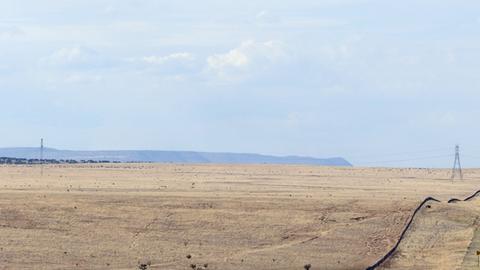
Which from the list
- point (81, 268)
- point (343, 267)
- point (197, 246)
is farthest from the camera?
point (197, 246)

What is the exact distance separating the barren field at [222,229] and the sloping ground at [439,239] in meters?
0.06

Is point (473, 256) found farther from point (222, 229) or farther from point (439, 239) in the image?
point (222, 229)

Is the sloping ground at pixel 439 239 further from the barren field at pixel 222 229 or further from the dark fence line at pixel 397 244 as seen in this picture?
the dark fence line at pixel 397 244

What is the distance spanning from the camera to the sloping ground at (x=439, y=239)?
2037 inches

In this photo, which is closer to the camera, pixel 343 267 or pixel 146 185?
pixel 343 267

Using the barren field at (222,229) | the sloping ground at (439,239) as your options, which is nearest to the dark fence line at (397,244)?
the sloping ground at (439,239)

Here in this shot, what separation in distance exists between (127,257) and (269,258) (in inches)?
245

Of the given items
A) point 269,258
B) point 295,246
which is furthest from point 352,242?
point 269,258

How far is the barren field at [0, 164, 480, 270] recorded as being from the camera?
5025 cm

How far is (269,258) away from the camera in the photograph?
5100cm

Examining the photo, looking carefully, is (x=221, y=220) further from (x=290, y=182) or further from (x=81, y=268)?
(x=290, y=182)

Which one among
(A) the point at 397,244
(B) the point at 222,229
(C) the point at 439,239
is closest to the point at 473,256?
(A) the point at 397,244

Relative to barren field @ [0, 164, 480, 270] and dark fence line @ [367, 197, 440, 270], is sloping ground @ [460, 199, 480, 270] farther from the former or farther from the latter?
dark fence line @ [367, 197, 440, 270]

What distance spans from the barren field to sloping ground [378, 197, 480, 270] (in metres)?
0.06
